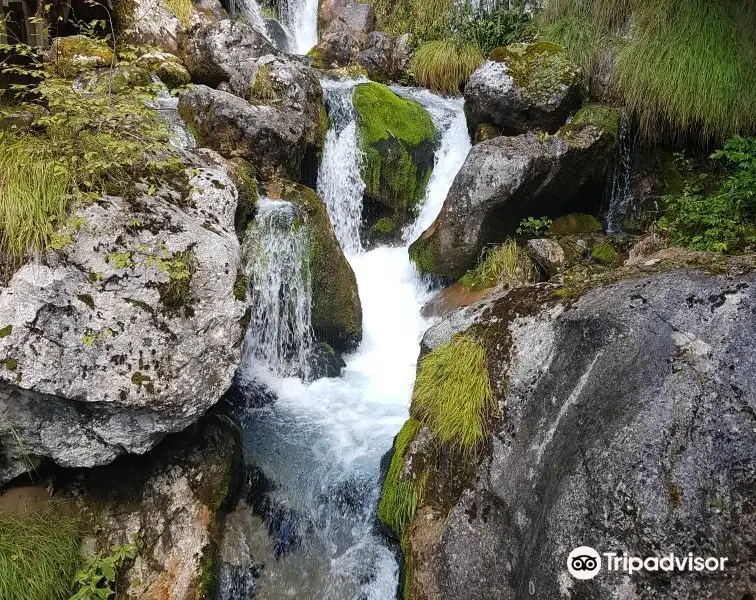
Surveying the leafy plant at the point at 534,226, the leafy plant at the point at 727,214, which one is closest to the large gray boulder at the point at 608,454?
the leafy plant at the point at 727,214

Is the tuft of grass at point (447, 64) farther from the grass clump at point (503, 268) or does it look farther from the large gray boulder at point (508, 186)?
the grass clump at point (503, 268)

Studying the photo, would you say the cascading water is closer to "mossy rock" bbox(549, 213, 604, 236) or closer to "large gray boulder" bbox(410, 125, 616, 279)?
"large gray boulder" bbox(410, 125, 616, 279)

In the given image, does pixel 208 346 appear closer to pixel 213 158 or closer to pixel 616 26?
pixel 213 158

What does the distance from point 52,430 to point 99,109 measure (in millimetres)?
2466

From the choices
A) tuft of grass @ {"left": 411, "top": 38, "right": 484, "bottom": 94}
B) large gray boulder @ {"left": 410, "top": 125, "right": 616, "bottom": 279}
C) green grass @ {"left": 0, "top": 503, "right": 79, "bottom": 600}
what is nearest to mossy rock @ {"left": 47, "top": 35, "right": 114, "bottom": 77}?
large gray boulder @ {"left": 410, "top": 125, "right": 616, "bottom": 279}

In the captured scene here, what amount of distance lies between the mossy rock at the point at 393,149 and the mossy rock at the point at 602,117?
2.36 meters

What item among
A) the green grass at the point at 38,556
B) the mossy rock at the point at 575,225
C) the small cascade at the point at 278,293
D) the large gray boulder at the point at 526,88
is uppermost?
the large gray boulder at the point at 526,88

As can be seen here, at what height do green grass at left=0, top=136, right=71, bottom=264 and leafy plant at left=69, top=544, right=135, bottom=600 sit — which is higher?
green grass at left=0, top=136, right=71, bottom=264

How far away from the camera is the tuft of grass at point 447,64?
10094mm

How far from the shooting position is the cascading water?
410cm

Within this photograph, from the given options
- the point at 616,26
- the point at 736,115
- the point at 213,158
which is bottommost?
the point at 213,158

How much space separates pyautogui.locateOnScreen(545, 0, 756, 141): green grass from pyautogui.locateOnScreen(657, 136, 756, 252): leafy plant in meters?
1.01

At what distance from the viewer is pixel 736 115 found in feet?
19.7

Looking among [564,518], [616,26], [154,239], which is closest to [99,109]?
[154,239]
